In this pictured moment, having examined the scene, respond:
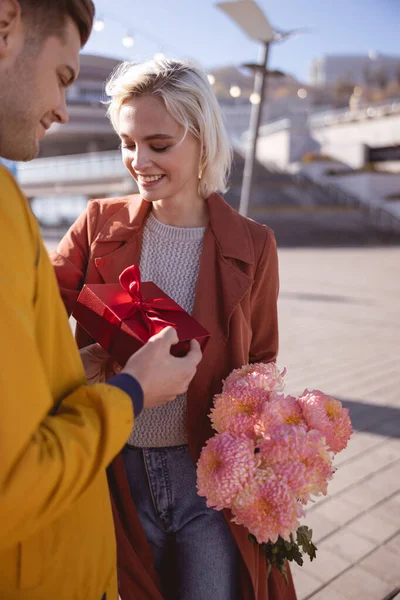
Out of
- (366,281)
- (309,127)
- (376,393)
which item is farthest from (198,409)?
(309,127)

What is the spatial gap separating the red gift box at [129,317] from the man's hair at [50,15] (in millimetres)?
626

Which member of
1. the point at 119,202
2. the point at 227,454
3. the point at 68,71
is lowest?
the point at 227,454

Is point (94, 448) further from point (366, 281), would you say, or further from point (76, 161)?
point (76, 161)

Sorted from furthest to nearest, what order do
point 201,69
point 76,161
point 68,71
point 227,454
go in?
point 76,161
point 201,69
point 227,454
point 68,71

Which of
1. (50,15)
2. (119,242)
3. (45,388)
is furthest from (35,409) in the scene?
(119,242)

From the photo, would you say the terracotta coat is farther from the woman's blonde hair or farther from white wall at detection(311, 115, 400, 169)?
white wall at detection(311, 115, 400, 169)

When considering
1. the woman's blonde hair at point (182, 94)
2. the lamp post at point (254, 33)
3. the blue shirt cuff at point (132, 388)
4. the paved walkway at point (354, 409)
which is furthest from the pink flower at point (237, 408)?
the lamp post at point (254, 33)

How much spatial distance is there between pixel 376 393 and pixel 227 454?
4.40 metres

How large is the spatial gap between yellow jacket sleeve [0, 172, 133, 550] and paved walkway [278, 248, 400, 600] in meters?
2.17

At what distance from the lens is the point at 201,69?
1870mm

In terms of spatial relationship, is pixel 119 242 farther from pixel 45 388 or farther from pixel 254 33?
pixel 254 33

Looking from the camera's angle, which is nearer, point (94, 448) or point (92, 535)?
point (94, 448)

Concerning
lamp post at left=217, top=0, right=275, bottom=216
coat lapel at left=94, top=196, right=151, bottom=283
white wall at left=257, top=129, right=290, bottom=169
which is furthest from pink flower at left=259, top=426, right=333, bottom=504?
white wall at left=257, top=129, right=290, bottom=169

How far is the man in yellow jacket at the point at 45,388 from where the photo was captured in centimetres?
82
